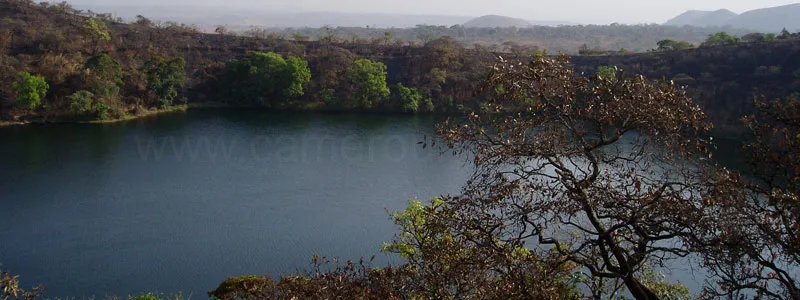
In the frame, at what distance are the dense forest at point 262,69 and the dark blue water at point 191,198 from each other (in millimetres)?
3032

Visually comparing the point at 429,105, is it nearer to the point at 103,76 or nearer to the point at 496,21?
the point at 103,76


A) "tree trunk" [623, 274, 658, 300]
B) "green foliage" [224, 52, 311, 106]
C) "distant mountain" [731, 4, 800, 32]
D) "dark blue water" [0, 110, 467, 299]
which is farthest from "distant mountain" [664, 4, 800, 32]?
"tree trunk" [623, 274, 658, 300]

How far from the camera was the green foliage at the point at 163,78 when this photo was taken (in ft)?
113

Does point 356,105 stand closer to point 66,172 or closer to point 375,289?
point 66,172

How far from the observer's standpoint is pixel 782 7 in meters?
147

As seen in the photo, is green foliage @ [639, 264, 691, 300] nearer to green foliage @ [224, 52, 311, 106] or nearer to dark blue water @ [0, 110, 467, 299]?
dark blue water @ [0, 110, 467, 299]

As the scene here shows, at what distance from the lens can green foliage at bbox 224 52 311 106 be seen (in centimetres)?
3694

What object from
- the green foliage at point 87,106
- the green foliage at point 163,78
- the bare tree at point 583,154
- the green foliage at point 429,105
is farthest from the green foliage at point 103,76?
the bare tree at point 583,154

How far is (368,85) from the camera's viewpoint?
36.4 metres

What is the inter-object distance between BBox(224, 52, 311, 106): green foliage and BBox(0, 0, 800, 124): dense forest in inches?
2.9

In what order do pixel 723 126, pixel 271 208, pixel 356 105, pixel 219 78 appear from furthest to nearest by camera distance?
pixel 219 78 → pixel 356 105 → pixel 723 126 → pixel 271 208

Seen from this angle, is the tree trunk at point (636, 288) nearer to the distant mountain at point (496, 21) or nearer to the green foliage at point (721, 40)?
the green foliage at point (721, 40)

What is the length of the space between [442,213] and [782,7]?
560 ft

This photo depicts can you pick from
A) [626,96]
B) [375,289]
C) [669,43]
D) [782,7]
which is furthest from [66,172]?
[782,7]
